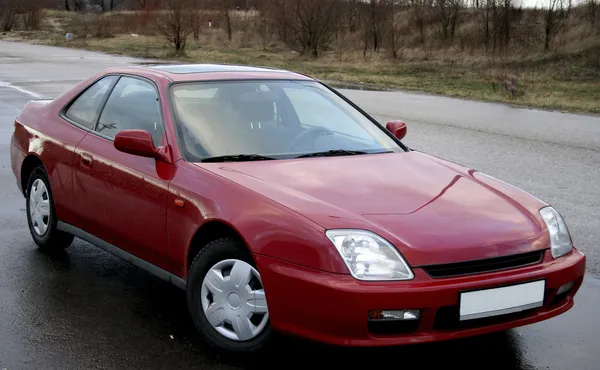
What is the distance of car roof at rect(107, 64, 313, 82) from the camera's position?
205 inches

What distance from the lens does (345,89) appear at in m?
21.7

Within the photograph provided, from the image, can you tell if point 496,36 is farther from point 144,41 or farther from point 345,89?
point 144,41

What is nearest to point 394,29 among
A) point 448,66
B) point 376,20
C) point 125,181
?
point 376,20

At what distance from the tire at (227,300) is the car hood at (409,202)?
1.12 ft

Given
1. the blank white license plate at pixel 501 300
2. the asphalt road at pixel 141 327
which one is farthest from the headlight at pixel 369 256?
the asphalt road at pixel 141 327

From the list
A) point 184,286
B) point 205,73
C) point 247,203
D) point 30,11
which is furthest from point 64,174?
point 30,11

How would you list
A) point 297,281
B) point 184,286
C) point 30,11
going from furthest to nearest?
point 30,11 < point 184,286 < point 297,281

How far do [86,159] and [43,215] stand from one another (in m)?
0.83

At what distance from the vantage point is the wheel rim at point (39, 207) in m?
5.80

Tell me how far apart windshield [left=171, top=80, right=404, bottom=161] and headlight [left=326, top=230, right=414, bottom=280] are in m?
1.12

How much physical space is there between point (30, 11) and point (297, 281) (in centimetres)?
6750

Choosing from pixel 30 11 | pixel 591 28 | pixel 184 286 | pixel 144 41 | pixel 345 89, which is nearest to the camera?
pixel 184 286

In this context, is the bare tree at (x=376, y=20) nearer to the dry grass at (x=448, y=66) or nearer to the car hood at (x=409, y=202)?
the dry grass at (x=448, y=66)

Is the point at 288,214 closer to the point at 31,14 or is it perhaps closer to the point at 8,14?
the point at 8,14
